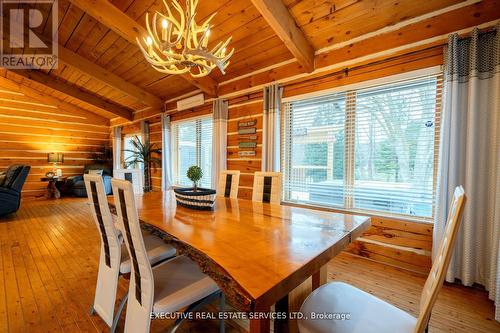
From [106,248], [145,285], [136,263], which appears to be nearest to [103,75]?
[106,248]

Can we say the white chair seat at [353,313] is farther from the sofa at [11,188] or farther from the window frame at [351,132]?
the sofa at [11,188]

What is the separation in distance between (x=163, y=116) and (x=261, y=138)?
2883 millimetres

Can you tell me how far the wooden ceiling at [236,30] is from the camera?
230 cm

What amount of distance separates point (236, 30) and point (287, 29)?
0.75 meters

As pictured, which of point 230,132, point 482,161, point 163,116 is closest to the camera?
point 482,161

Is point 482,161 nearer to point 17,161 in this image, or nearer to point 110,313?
point 110,313

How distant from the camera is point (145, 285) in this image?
1121 mm

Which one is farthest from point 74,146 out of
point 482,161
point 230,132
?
point 482,161

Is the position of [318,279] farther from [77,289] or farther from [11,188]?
[11,188]

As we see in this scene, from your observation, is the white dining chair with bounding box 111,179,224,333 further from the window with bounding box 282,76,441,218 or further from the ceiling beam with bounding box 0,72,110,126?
the ceiling beam with bounding box 0,72,110,126

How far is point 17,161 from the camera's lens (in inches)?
243

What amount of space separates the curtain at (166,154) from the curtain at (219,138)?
5.53 feet

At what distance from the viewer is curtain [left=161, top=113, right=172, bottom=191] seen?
5246 millimetres

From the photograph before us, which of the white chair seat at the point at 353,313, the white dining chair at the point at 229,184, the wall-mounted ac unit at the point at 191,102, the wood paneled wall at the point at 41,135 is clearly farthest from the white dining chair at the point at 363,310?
the wood paneled wall at the point at 41,135
